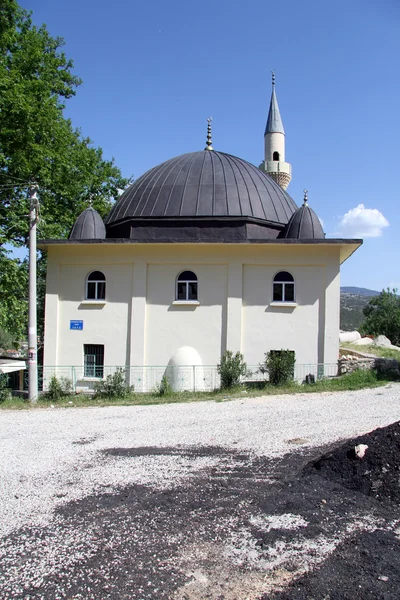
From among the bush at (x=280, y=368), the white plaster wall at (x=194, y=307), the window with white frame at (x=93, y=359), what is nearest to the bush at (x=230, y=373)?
the bush at (x=280, y=368)

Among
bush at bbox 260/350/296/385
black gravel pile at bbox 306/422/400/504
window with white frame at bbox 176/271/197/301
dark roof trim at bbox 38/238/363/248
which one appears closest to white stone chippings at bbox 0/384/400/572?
black gravel pile at bbox 306/422/400/504

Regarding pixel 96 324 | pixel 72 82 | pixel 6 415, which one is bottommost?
pixel 6 415

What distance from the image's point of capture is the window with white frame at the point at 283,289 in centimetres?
1783

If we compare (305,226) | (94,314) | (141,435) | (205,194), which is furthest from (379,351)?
(141,435)

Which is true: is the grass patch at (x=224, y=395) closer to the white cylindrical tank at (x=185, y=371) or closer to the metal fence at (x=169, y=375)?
the metal fence at (x=169, y=375)

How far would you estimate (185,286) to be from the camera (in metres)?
18.2

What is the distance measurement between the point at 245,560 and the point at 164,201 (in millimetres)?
16870

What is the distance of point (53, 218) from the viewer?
22859mm

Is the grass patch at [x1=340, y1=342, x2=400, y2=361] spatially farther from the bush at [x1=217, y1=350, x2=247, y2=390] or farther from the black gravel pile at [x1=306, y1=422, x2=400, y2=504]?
the black gravel pile at [x1=306, y1=422, x2=400, y2=504]

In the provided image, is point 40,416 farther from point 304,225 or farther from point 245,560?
point 304,225

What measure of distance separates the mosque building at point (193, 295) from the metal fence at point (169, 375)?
6 cm

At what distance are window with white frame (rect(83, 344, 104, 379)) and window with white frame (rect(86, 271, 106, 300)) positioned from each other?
1850 mm

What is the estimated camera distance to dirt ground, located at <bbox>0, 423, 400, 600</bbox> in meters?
3.80

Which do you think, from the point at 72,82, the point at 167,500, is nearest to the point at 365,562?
the point at 167,500
